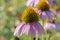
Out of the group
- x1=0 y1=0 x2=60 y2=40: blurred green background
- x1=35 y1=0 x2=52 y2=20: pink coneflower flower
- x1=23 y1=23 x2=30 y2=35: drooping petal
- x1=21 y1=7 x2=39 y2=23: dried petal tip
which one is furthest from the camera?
x1=0 y1=0 x2=60 y2=40: blurred green background

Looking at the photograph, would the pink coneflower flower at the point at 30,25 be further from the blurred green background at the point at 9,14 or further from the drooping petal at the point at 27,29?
the blurred green background at the point at 9,14

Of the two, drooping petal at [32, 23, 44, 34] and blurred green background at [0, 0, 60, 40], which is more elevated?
drooping petal at [32, 23, 44, 34]

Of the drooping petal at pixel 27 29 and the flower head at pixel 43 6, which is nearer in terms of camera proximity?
the drooping petal at pixel 27 29

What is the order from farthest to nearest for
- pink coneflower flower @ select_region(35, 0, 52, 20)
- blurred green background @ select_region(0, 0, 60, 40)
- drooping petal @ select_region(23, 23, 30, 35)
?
blurred green background @ select_region(0, 0, 60, 40) < pink coneflower flower @ select_region(35, 0, 52, 20) < drooping petal @ select_region(23, 23, 30, 35)

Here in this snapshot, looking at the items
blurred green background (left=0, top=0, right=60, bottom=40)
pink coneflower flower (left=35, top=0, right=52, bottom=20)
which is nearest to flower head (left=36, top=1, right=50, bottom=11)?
pink coneflower flower (left=35, top=0, right=52, bottom=20)

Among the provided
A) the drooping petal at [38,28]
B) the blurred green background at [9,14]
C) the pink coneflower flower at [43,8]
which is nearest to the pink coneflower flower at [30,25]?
the drooping petal at [38,28]

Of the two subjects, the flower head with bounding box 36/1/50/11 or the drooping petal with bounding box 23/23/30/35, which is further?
the flower head with bounding box 36/1/50/11

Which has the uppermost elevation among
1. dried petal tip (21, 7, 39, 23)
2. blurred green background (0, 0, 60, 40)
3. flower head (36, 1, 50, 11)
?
Answer: flower head (36, 1, 50, 11)

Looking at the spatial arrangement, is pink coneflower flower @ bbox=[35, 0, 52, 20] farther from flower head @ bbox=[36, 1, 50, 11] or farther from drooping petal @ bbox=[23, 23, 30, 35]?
drooping petal @ bbox=[23, 23, 30, 35]

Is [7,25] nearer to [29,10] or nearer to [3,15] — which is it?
[3,15]
